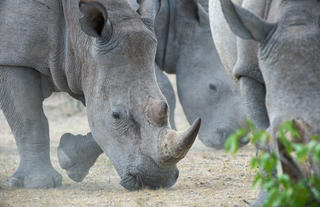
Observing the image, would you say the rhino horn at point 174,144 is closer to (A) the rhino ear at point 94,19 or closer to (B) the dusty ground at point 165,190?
(B) the dusty ground at point 165,190

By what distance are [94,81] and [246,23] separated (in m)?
1.92

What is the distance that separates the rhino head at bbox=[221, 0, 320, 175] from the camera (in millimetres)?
4465

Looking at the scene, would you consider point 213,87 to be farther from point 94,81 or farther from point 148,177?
point 148,177

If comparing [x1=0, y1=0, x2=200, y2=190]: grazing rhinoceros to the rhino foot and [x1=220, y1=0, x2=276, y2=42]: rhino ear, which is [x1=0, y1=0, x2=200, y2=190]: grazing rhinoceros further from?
[x1=220, y1=0, x2=276, y2=42]: rhino ear

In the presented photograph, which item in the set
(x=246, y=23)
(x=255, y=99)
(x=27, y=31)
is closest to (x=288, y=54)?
(x=246, y=23)

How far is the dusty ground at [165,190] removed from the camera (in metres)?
5.87

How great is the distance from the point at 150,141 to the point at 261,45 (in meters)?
1.51

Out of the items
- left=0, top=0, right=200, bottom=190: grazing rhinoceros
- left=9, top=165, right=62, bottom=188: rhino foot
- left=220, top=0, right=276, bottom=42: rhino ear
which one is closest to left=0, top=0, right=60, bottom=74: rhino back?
left=0, top=0, right=200, bottom=190: grazing rhinoceros

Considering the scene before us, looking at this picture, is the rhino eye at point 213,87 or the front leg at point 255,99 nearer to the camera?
the front leg at point 255,99

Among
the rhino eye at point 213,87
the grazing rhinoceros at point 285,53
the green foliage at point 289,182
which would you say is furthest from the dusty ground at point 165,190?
the green foliage at point 289,182

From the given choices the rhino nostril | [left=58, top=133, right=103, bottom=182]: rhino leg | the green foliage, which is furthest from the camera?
the rhino nostril

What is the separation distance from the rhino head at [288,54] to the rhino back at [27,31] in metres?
2.17

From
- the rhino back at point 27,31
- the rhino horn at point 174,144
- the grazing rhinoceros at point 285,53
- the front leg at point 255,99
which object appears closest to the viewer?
the grazing rhinoceros at point 285,53

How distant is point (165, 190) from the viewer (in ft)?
20.5
